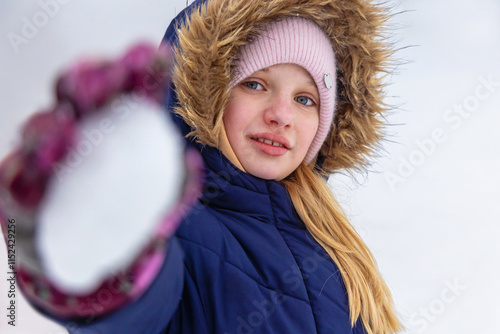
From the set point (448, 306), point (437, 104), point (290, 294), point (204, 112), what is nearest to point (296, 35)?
point (204, 112)

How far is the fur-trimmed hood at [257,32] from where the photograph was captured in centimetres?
74

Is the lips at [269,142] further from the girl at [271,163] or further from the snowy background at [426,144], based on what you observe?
the snowy background at [426,144]

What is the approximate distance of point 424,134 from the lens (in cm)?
197

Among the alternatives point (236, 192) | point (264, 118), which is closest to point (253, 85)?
point (264, 118)

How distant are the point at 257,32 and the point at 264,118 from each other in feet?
0.46

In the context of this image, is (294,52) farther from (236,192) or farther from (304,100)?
(236,192)

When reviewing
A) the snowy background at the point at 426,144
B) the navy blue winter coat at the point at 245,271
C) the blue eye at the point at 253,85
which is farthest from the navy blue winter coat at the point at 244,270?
the snowy background at the point at 426,144

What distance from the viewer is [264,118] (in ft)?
2.50

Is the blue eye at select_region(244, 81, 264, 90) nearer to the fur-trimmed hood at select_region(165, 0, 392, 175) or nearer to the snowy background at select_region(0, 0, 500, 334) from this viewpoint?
the fur-trimmed hood at select_region(165, 0, 392, 175)

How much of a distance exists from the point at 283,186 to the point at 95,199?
518 millimetres

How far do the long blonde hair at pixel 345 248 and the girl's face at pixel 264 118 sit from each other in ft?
0.31

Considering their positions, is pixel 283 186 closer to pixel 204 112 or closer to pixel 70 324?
pixel 204 112

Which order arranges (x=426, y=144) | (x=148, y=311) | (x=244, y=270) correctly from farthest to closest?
(x=426, y=144) < (x=244, y=270) < (x=148, y=311)

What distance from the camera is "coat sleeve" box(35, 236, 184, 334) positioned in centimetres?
38
